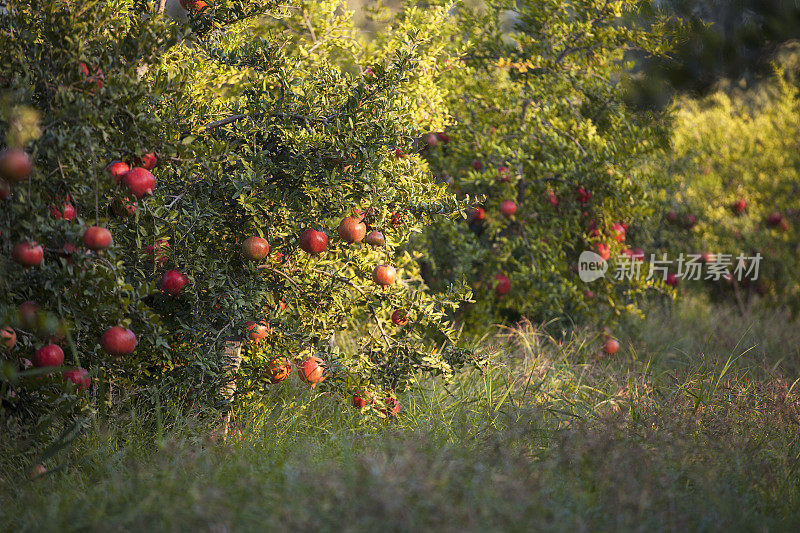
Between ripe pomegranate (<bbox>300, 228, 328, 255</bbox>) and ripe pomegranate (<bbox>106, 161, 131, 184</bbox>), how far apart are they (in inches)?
33.6

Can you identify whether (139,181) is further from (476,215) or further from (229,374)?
(476,215)

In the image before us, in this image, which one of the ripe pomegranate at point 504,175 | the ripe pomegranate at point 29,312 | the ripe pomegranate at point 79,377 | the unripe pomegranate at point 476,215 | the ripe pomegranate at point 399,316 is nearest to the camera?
the ripe pomegranate at point 29,312

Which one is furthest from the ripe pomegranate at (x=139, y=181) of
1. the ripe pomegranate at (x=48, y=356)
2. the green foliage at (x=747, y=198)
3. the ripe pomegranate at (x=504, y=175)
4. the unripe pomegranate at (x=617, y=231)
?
the green foliage at (x=747, y=198)

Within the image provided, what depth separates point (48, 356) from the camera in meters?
2.66

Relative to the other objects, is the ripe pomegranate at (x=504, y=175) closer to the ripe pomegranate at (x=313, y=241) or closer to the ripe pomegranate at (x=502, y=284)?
the ripe pomegranate at (x=502, y=284)

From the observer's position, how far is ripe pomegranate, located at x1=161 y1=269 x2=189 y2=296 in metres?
3.06

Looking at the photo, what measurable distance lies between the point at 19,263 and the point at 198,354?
91 cm

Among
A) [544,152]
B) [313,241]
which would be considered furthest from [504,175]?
[313,241]

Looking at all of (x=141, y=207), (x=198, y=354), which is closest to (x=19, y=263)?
(x=141, y=207)

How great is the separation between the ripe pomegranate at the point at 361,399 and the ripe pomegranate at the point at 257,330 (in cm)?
58

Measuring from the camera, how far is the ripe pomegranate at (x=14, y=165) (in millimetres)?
2377

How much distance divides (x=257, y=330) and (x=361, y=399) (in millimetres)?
689

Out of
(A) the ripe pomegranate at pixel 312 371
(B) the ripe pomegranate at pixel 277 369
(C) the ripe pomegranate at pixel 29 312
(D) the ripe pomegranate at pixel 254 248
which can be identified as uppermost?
(D) the ripe pomegranate at pixel 254 248

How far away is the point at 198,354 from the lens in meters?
3.18
